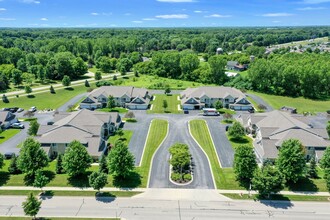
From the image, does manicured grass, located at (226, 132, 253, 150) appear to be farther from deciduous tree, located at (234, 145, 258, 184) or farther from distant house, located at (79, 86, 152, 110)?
distant house, located at (79, 86, 152, 110)

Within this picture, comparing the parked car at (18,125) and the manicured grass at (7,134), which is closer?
the manicured grass at (7,134)

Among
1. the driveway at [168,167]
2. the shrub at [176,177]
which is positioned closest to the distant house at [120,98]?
the driveway at [168,167]

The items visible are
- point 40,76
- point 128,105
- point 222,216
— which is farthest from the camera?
point 40,76

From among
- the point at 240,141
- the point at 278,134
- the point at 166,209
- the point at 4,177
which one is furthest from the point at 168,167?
the point at 4,177

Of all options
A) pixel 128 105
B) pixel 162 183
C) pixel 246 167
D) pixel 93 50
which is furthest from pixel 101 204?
pixel 93 50

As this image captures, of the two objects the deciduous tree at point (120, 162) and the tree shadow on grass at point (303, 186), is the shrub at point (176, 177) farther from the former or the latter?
the tree shadow on grass at point (303, 186)

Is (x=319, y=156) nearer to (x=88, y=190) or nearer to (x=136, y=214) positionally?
(x=136, y=214)

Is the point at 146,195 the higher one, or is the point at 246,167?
the point at 246,167
